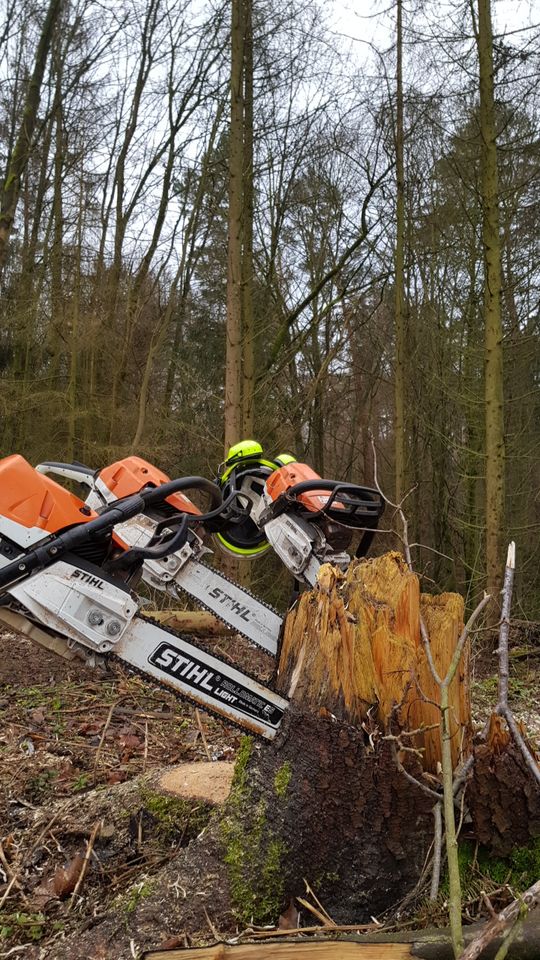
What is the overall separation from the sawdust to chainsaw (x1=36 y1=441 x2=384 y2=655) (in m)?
0.67

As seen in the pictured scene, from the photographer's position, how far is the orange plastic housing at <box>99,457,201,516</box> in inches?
143

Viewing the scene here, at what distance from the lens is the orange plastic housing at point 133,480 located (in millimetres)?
3631

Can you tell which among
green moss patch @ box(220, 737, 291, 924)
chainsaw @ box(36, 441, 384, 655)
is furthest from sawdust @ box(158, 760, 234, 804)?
chainsaw @ box(36, 441, 384, 655)

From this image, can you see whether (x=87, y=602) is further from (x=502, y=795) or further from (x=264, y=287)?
(x=264, y=287)

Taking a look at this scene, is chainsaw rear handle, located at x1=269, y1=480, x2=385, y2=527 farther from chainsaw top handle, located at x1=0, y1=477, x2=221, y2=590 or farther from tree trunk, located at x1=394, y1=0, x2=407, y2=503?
tree trunk, located at x1=394, y1=0, x2=407, y2=503

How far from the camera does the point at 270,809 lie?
2.44 metres

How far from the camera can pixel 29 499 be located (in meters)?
2.71

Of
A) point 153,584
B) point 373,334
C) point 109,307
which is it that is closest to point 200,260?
point 109,307

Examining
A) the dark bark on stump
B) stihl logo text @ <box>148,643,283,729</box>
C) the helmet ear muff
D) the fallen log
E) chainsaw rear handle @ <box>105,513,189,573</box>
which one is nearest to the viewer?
the fallen log

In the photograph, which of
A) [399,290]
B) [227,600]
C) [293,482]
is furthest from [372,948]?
[399,290]

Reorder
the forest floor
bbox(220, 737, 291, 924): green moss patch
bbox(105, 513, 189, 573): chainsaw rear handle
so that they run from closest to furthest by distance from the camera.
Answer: bbox(220, 737, 291, 924): green moss patch, the forest floor, bbox(105, 513, 189, 573): chainsaw rear handle

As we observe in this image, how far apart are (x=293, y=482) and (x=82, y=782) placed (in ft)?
6.03

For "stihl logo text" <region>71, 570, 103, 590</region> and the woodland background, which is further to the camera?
the woodland background

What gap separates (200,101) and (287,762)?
14781mm
